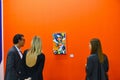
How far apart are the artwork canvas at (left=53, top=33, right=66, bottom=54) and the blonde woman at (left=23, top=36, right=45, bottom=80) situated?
118 centimetres

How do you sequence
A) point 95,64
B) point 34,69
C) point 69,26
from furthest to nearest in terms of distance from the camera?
point 69,26 → point 34,69 → point 95,64

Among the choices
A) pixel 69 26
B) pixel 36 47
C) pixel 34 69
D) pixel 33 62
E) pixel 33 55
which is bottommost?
pixel 34 69

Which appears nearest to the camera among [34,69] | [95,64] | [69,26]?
[95,64]

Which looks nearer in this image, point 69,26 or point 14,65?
point 14,65

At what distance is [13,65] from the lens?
13.3 feet

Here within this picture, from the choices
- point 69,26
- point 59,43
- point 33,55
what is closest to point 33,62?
point 33,55

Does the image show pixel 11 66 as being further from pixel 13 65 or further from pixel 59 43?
pixel 59 43

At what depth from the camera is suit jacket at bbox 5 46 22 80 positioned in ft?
13.3

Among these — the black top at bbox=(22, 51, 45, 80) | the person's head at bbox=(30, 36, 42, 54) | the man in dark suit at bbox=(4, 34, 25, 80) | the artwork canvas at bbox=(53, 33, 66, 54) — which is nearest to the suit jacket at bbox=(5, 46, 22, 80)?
the man in dark suit at bbox=(4, 34, 25, 80)

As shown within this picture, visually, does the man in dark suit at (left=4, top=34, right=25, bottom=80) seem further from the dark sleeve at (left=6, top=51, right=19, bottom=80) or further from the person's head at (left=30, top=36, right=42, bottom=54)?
the person's head at (left=30, top=36, right=42, bottom=54)

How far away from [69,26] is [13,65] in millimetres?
1629

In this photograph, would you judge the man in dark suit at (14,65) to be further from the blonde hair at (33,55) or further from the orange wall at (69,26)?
the orange wall at (69,26)

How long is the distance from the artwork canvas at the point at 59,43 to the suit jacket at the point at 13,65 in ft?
4.05

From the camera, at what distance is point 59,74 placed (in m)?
5.27
